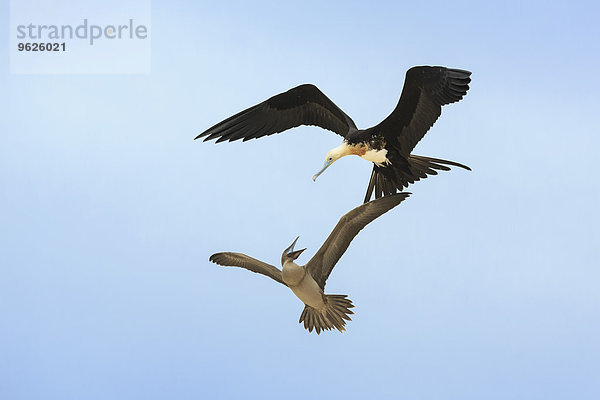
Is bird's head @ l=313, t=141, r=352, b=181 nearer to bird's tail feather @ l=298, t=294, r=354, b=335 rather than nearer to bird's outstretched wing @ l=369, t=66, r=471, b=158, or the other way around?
bird's outstretched wing @ l=369, t=66, r=471, b=158

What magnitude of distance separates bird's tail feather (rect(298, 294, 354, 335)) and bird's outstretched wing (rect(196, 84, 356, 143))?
0.92 meters

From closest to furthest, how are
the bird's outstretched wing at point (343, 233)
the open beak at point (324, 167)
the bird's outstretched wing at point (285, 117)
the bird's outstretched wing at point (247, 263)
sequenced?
the bird's outstretched wing at point (343, 233), the bird's outstretched wing at point (247, 263), the open beak at point (324, 167), the bird's outstretched wing at point (285, 117)

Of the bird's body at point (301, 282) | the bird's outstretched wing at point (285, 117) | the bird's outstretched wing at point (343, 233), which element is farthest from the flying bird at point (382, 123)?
the bird's body at point (301, 282)

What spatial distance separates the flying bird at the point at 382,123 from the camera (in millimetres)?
4348

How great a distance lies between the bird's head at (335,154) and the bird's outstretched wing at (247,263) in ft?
1.57

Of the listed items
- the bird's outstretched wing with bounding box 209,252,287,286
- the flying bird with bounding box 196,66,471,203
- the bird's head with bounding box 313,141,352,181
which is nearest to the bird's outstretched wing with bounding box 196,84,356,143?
the flying bird with bounding box 196,66,471,203

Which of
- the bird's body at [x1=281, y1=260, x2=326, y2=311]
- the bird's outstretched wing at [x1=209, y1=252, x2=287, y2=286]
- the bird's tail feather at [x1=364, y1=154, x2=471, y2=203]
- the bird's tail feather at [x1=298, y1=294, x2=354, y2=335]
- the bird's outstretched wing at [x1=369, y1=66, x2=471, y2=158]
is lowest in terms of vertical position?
the bird's tail feather at [x1=298, y1=294, x2=354, y2=335]

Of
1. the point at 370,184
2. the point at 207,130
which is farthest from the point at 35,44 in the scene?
the point at 370,184

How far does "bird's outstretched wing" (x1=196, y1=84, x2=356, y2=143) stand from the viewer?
4789 mm

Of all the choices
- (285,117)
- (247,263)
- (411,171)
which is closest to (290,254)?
(247,263)

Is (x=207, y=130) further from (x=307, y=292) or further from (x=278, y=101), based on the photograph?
(x=307, y=292)

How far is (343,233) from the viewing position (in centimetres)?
418

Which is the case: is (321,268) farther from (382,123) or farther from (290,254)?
(382,123)

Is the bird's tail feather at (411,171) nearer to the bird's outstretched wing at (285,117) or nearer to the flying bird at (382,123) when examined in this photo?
the flying bird at (382,123)
